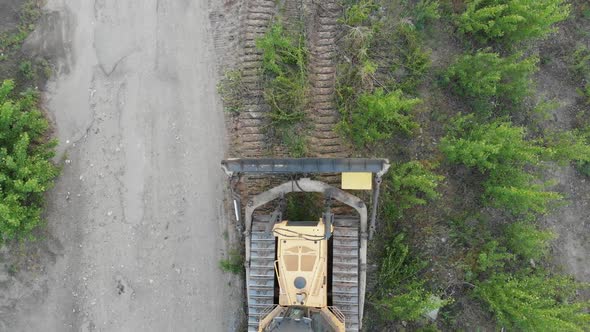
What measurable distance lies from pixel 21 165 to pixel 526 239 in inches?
433

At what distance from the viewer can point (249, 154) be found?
35.3 feet

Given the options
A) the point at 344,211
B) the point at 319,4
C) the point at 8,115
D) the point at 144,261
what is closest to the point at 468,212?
the point at 344,211

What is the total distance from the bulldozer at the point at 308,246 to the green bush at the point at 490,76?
3.13 meters

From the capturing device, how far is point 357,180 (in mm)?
9461

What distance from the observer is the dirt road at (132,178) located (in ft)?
34.4

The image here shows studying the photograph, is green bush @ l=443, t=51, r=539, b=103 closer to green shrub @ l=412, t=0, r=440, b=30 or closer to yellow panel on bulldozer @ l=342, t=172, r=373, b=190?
green shrub @ l=412, t=0, r=440, b=30

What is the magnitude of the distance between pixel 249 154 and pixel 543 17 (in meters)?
7.18

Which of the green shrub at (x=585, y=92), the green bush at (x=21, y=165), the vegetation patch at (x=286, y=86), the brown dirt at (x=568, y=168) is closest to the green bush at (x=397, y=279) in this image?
the vegetation patch at (x=286, y=86)

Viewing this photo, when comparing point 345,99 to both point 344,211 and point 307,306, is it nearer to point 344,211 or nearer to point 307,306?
point 344,211

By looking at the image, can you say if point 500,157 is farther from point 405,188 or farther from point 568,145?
point 405,188

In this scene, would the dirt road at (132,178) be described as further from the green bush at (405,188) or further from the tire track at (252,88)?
the green bush at (405,188)

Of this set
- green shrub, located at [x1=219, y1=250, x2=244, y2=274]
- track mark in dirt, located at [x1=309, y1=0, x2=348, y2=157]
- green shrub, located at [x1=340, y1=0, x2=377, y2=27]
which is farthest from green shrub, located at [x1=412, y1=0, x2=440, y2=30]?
green shrub, located at [x1=219, y1=250, x2=244, y2=274]

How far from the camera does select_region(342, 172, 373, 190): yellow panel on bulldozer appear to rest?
9438mm

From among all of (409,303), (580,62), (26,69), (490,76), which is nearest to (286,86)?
(490,76)
